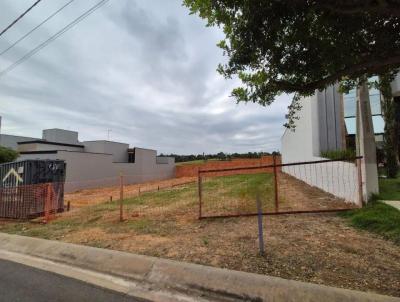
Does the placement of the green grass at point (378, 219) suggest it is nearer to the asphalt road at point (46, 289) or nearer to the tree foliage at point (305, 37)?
the tree foliage at point (305, 37)

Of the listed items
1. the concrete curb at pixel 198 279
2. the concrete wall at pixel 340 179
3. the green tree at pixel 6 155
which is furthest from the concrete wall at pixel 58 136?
the concrete curb at pixel 198 279

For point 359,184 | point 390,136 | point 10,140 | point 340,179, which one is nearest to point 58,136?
point 10,140

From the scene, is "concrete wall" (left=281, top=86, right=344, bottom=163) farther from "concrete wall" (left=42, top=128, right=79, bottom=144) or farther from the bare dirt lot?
"concrete wall" (left=42, top=128, right=79, bottom=144)

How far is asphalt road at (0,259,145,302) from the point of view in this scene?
4.77 m

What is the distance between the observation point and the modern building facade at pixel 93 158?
3148 centimetres

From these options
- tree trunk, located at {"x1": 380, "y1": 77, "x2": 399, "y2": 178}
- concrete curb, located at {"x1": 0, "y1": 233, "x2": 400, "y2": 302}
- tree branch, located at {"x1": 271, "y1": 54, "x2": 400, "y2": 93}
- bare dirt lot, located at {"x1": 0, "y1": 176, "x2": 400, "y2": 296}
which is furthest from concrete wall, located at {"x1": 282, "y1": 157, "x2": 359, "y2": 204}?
concrete curb, located at {"x1": 0, "y1": 233, "x2": 400, "y2": 302}

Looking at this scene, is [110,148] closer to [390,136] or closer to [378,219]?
[390,136]

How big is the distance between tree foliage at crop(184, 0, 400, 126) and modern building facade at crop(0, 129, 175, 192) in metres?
23.2

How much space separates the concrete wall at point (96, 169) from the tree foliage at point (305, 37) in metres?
23.7

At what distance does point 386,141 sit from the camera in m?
15.8

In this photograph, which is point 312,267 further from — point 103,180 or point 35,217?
point 103,180

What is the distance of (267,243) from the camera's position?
6.50m

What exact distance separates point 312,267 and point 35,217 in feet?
35.5

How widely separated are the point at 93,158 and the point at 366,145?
99.3 ft
